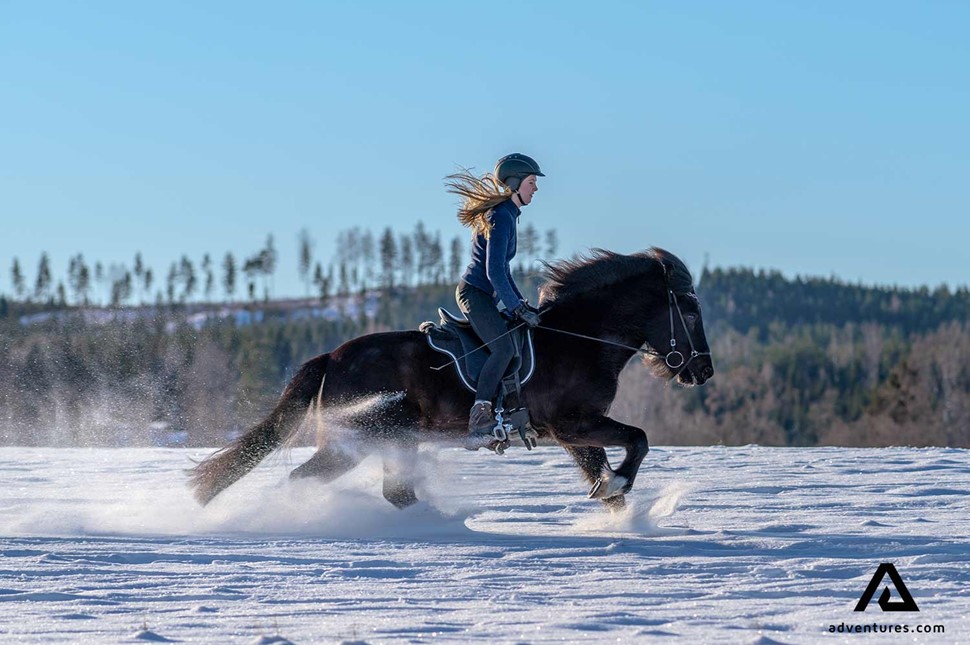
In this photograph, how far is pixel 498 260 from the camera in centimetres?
1057

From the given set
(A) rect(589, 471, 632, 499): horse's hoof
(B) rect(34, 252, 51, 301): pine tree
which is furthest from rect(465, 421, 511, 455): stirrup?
(B) rect(34, 252, 51, 301): pine tree

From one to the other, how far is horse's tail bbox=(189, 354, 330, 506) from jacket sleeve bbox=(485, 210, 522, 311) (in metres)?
1.58

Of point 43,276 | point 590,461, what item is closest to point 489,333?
point 590,461

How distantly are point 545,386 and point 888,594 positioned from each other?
3992mm

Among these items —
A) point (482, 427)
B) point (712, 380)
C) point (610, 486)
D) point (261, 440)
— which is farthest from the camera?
point (712, 380)

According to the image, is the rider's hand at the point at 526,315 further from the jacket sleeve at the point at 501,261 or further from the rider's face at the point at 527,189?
the rider's face at the point at 527,189

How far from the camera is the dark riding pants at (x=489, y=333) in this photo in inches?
413

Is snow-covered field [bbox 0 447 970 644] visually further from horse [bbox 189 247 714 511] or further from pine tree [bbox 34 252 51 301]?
pine tree [bbox 34 252 51 301]

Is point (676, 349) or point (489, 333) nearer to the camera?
point (489, 333)

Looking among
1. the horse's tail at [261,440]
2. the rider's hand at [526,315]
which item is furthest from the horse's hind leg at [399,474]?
the rider's hand at [526,315]

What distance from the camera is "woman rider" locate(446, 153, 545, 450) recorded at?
10.5 metres

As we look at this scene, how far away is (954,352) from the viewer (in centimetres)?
11944

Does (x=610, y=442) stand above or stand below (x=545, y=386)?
below

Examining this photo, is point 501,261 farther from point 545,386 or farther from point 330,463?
point 330,463
